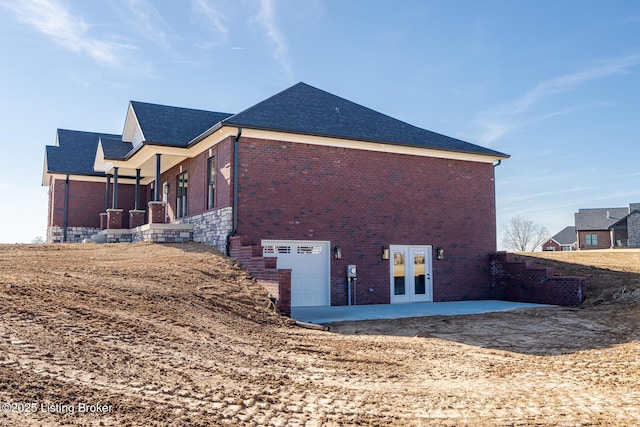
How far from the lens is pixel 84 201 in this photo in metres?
27.6

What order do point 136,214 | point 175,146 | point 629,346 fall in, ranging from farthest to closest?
point 136,214, point 175,146, point 629,346

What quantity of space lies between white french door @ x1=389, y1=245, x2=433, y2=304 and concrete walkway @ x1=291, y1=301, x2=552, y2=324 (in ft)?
2.33

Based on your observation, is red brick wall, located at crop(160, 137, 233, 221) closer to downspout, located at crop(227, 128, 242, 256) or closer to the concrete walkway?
downspout, located at crop(227, 128, 242, 256)

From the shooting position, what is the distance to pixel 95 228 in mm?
27641

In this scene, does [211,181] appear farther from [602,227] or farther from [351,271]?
[602,227]

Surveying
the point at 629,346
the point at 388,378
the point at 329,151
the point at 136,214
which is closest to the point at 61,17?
the point at 329,151

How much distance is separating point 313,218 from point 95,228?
Result: 1683 centimetres

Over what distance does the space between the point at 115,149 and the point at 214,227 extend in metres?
9.61

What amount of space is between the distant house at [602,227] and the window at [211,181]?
53.4 metres

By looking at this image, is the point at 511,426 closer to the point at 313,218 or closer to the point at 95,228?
the point at 313,218

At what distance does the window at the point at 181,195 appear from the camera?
66.4 feet

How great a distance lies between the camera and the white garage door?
15555 mm

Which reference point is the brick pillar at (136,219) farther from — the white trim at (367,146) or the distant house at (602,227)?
the distant house at (602,227)

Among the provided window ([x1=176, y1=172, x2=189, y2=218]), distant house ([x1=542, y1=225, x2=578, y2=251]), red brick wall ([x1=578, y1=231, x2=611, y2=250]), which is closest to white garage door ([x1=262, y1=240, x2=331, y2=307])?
window ([x1=176, y1=172, x2=189, y2=218])
